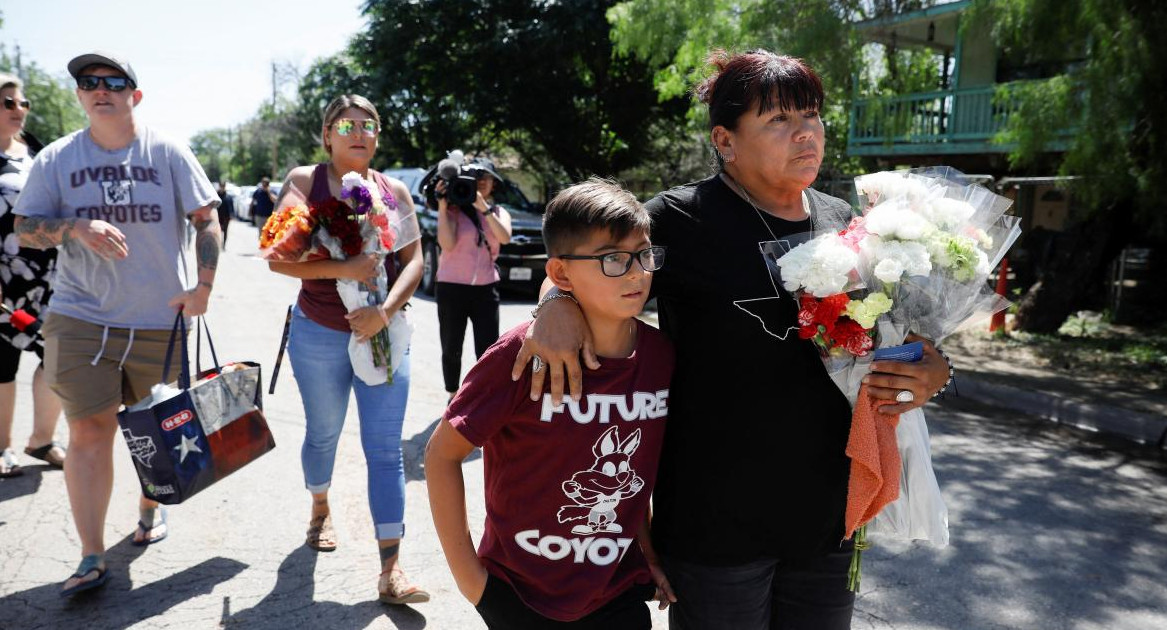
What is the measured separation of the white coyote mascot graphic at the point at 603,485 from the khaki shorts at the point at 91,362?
2.47m

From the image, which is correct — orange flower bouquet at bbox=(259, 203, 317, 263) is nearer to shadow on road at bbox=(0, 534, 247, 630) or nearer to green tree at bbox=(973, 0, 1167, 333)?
shadow on road at bbox=(0, 534, 247, 630)

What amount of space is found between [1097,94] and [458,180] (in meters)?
5.69

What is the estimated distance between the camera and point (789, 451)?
1.99 metres

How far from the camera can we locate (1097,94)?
7.49m

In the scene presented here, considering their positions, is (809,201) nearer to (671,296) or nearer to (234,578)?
(671,296)

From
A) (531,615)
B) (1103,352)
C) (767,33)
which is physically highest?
(767,33)

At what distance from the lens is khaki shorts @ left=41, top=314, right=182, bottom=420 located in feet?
11.5

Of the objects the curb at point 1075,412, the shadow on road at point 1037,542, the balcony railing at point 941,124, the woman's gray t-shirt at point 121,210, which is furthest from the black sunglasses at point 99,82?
the balcony railing at point 941,124

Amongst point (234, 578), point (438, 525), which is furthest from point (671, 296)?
point (234, 578)

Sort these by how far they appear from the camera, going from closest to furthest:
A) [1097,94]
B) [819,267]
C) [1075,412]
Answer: [819,267], [1075,412], [1097,94]

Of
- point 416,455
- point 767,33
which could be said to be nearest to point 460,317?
point 416,455

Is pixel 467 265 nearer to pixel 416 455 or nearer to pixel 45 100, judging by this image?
pixel 416 455

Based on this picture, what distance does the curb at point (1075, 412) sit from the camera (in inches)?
256

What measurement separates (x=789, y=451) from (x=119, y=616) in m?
2.74
